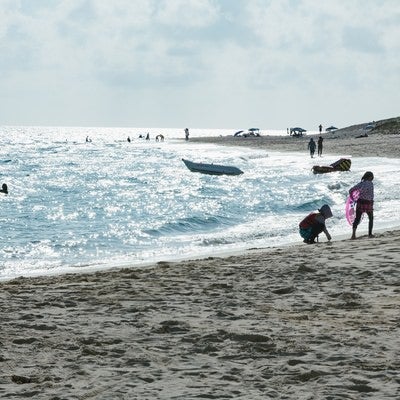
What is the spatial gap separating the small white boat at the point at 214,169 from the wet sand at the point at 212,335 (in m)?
41.3

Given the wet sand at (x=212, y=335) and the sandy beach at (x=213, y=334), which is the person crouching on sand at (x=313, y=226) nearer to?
the sandy beach at (x=213, y=334)

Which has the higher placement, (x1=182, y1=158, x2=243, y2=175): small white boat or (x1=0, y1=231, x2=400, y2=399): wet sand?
(x1=182, y1=158, x2=243, y2=175): small white boat

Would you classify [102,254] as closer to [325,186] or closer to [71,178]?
[325,186]

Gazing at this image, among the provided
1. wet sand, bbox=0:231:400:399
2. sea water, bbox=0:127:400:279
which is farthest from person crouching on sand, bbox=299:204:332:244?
wet sand, bbox=0:231:400:399

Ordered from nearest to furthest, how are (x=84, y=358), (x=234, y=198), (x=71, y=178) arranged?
(x=84, y=358)
(x=234, y=198)
(x=71, y=178)

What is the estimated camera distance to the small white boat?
173 ft

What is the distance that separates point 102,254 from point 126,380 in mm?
14583

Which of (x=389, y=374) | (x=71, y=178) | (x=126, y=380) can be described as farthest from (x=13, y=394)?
(x=71, y=178)

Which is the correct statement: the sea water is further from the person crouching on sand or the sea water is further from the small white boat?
the person crouching on sand

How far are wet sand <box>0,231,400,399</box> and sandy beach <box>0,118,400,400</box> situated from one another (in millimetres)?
16

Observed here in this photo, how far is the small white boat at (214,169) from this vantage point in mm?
52594

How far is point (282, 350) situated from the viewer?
21.8 feet

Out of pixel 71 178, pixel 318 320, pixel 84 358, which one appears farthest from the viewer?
pixel 71 178

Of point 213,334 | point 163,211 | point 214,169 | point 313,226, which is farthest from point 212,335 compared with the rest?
point 214,169
